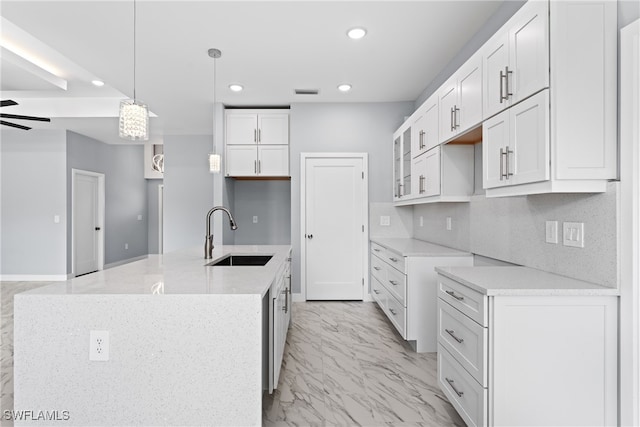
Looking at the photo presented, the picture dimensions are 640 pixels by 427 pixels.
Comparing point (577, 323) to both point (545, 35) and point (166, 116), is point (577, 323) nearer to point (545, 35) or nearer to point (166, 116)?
point (545, 35)

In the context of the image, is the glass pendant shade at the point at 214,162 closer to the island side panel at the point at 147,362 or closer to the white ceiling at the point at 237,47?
the white ceiling at the point at 237,47

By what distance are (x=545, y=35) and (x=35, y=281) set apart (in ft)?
24.5

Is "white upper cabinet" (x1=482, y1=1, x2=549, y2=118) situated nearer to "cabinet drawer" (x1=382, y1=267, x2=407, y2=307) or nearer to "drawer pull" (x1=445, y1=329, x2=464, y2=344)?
"drawer pull" (x1=445, y1=329, x2=464, y2=344)

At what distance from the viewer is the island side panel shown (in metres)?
1.49

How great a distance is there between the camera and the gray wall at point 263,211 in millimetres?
5797

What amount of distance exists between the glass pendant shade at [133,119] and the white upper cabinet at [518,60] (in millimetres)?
2107

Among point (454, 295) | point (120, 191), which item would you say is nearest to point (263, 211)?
point (120, 191)

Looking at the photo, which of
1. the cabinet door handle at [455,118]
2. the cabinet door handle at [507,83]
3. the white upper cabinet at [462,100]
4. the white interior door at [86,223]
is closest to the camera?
the cabinet door handle at [507,83]

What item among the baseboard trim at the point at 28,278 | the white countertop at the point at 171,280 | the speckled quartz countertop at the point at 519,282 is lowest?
the baseboard trim at the point at 28,278

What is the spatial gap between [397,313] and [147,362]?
2.26m

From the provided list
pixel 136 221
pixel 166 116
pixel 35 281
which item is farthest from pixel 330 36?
pixel 136 221

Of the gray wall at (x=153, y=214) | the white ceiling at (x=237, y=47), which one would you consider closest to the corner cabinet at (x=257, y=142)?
the white ceiling at (x=237, y=47)

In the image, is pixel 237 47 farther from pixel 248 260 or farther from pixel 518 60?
pixel 518 60

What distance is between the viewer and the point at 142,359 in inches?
59.2
